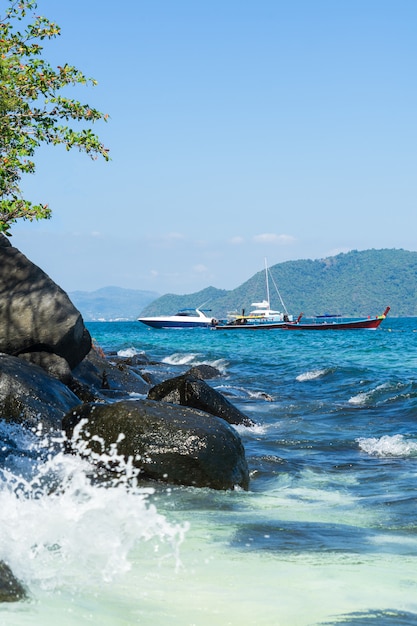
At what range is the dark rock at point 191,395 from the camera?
13.2 metres

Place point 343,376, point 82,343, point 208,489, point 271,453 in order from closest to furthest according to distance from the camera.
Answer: point 208,489 < point 271,453 < point 82,343 < point 343,376

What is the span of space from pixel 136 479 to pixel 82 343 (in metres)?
6.91

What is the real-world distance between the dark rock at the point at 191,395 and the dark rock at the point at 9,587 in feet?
25.2

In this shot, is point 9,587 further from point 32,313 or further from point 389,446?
point 32,313

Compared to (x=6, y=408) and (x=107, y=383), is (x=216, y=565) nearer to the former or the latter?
(x=6, y=408)

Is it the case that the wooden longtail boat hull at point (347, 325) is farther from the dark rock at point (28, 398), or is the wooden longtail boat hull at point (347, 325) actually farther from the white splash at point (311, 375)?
the dark rock at point (28, 398)

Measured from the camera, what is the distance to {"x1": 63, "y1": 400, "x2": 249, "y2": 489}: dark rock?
30.5 feet

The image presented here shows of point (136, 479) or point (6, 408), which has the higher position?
point (6, 408)

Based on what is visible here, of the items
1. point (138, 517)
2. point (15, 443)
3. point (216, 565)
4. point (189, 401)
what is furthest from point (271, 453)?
point (216, 565)

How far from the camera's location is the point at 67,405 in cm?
1137

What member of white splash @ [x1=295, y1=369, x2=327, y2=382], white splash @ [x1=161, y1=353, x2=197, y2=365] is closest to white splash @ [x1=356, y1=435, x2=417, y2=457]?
white splash @ [x1=295, y1=369, x2=327, y2=382]

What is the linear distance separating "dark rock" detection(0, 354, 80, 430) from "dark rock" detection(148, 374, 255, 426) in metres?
2.23

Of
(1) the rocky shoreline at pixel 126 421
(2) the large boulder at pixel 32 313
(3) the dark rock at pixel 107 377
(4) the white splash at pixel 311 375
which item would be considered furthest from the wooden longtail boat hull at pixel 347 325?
(1) the rocky shoreline at pixel 126 421

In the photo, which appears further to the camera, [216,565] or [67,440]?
[67,440]
